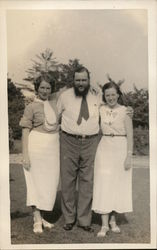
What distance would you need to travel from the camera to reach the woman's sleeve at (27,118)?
1.37m

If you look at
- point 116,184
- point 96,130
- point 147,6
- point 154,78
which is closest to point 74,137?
point 96,130

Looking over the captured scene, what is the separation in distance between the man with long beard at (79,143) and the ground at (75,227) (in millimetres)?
27

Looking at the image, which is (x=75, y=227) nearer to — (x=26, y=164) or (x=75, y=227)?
(x=75, y=227)

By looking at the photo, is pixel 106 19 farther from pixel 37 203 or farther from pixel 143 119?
pixel 37 203

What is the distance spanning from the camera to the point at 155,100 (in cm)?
139

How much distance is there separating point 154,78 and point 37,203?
0.49 metres

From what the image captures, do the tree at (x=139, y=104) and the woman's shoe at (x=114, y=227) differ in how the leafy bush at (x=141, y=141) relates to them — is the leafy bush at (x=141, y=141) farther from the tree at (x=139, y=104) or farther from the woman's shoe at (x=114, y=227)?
the woman's shoe at (x=114, y=227)

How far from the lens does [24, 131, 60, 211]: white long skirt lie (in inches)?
54.2

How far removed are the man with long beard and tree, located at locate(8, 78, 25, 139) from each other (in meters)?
0.11

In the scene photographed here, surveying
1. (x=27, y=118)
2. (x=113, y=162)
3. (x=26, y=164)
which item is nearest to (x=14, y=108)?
(x=27, y=118)

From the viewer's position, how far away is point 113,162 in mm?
1384

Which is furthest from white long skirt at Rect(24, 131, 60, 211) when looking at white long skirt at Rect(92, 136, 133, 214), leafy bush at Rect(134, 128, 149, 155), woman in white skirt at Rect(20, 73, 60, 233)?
leafy bush at Rect(134, 128, 149, 155)

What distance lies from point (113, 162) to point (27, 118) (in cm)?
27

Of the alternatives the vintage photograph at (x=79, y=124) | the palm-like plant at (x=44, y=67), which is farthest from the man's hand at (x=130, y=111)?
the palm-like plant at (x=44, y=67)
